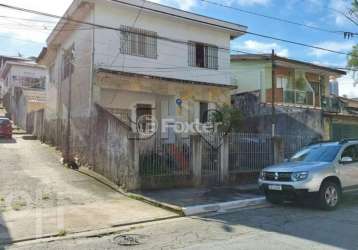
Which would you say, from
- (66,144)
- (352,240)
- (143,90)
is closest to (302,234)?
(352,240)

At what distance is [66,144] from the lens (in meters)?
18.4

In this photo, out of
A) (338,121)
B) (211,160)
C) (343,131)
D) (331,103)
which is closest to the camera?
(211,160)

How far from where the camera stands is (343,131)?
82.4 feet

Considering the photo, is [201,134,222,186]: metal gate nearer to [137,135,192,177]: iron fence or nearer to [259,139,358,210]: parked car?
[137,135,192,177]: iron fence

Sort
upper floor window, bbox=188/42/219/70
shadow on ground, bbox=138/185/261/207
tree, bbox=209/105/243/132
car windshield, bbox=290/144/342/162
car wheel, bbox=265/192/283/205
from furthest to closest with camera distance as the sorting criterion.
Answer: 1. upper floor window, bbox=188/42/219/70
2. tree, bbox=209/105/243/132
3. shadow on ground, bbox=138/185/261/207
4. car windshield, bbox=290/144/342/162
5. car wheel, bbox=265/192/283/205

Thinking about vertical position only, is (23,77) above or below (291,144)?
above

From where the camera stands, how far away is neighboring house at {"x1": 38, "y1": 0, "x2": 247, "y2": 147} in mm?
16641

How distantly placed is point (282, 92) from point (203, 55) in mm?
8636

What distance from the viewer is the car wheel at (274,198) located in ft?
34.3

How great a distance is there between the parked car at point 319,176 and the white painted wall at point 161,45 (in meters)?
8.66

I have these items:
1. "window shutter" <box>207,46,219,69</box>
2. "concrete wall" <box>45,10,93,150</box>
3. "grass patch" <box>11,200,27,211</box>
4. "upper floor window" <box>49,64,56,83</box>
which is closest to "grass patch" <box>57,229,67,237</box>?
"grass patch" <box>11,200,27,211</box>

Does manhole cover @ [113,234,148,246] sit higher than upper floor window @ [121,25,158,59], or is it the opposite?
upper floor window @ [121,25,158,59]

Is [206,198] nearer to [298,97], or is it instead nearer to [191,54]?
[191,54]

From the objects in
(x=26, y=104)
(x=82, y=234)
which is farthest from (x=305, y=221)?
(x=26, y=104)
